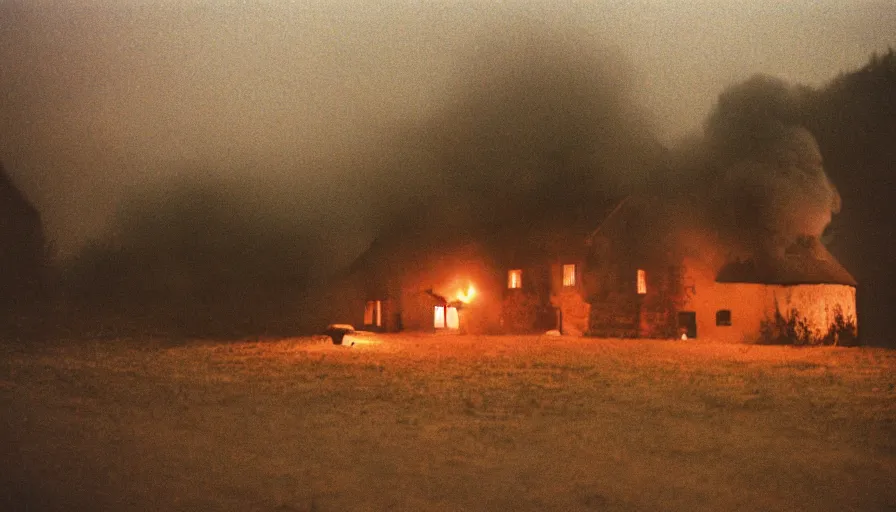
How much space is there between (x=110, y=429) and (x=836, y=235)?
38.8 metres

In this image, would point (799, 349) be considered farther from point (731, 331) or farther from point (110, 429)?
point (110, 429)

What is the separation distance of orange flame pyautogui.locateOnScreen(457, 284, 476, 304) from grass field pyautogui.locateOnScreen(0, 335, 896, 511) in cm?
1922

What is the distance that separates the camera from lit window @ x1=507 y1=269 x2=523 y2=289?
3453 centimetres

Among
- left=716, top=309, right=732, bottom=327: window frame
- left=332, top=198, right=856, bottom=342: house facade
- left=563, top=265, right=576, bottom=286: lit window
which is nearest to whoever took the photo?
left=332, top=198, right=856, bottom=342: house facade

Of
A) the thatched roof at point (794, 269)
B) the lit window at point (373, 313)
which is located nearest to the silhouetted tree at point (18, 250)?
the lit window at point (373, 313)

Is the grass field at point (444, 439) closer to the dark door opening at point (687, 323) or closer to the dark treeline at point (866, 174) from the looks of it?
the dark door opening at point (687, 323)

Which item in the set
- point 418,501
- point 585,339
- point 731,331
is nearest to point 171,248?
point 585,339

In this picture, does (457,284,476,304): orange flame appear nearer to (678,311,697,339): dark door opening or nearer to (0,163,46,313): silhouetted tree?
(678,311,697,339): dark door opening

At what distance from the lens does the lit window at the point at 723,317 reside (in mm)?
31109

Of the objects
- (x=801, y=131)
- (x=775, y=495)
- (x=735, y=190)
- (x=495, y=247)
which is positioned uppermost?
(x=801, y=131)

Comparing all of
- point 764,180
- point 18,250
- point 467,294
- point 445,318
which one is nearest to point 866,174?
point 764,180

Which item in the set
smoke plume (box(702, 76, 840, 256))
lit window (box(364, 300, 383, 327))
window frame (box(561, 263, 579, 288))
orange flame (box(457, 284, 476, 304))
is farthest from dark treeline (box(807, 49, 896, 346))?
lit window (box(364, 300, 383, 327))

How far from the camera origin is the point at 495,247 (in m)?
36.2

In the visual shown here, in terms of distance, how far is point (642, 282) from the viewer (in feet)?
106
